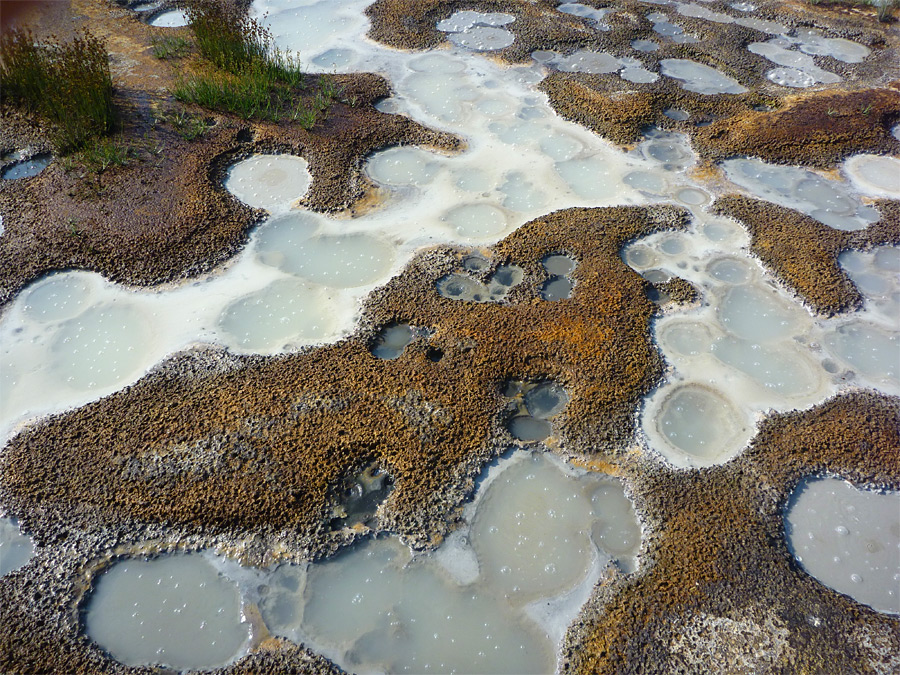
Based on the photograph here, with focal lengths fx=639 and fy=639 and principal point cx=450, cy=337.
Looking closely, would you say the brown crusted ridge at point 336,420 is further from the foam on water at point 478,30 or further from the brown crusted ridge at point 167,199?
the foam on water at point 478,30

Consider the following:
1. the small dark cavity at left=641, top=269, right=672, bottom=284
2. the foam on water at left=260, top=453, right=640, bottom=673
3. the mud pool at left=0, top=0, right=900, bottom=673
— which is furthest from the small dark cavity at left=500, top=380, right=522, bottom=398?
the small dark cavity at left=641, top=269, right=672, bottom=284

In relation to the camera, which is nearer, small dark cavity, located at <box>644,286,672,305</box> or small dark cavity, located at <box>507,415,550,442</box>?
small dark cavity, located at <box>507,415,550,442</box>

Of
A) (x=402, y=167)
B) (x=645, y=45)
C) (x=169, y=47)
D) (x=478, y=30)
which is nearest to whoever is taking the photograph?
(x=402, y=167)

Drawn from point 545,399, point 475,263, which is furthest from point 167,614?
point 475,263

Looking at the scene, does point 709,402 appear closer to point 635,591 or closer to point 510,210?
point 635,591

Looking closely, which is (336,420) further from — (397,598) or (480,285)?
(480,285)

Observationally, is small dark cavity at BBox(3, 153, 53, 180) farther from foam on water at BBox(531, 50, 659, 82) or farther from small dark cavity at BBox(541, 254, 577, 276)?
foam on water at BBox(531, 50, 659, 82)

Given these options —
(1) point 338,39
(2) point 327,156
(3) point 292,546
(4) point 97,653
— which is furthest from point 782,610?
(1) point 338,39
